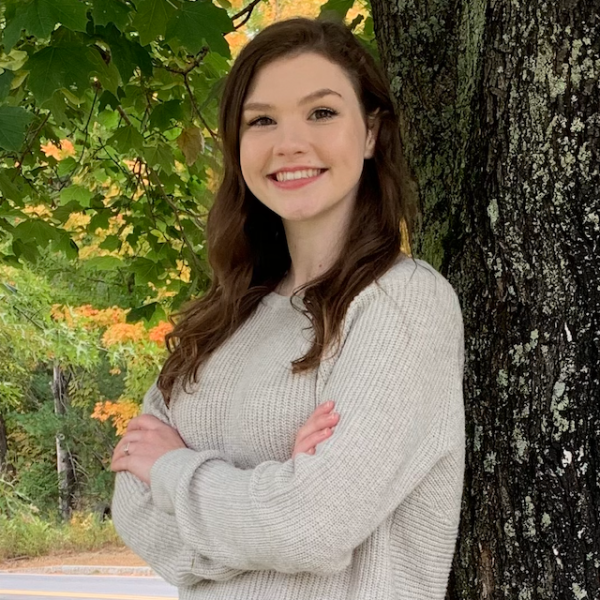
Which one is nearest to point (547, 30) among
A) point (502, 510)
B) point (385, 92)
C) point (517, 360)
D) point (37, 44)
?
point (385, 92)

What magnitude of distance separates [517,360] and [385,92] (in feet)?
2.13

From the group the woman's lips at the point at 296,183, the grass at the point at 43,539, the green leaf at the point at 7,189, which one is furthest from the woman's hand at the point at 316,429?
the grass at the point at 43,539

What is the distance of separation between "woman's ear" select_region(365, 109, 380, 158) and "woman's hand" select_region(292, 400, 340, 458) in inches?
24.3

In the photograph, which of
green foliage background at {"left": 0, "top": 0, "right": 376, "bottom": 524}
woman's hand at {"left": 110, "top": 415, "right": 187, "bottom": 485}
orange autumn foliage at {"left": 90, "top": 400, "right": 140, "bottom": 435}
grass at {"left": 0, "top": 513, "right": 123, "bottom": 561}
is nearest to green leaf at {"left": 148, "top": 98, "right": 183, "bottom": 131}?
green foliage background at {"left": 0, "top": 0, "right": 376, "bottom": 524}

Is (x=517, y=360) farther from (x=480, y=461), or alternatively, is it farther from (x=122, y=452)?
(x=122, y=452)

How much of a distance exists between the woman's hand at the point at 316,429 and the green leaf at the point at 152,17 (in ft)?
3.75

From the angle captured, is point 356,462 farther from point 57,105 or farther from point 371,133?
point 57,105

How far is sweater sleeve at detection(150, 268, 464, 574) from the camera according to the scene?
4.43 feet

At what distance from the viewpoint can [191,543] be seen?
146 centimetres

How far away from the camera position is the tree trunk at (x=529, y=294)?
1.52 metres

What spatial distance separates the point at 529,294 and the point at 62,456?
16.6 m

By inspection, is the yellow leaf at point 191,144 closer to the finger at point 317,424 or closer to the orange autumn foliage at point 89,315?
the finger at point 317,424

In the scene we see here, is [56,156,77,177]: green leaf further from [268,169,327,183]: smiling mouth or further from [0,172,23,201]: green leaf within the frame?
[268,169,327,183]: smiling mouth

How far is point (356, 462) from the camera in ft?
4.45
